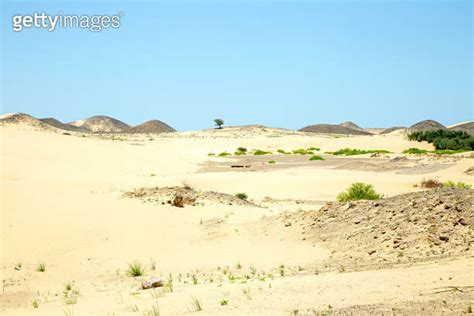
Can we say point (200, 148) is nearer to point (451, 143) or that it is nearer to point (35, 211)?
point (451, 143)

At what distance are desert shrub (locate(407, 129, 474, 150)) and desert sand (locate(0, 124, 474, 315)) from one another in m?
23.4

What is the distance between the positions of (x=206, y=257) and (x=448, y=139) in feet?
154

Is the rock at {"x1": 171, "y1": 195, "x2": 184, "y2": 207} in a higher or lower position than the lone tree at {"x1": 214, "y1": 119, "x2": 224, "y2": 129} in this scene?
lower

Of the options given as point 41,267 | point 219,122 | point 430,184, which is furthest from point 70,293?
point 219,122

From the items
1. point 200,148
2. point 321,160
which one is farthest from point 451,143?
point 200,148

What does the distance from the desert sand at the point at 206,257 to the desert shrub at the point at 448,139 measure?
921 inches

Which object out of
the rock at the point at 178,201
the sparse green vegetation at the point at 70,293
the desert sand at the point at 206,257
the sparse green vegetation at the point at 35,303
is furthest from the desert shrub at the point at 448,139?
the sparse green vegetation at the point at 35,303

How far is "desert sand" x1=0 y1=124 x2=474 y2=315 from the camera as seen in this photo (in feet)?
28.0

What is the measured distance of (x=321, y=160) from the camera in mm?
45094

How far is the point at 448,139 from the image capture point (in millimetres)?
56250

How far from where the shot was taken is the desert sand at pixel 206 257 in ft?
28.0

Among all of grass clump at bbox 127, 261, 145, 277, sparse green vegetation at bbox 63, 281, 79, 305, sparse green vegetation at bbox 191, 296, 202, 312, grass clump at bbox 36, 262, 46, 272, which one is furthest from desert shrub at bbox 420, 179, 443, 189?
sparse green vegetation at bbox 191, 296, 202, 312

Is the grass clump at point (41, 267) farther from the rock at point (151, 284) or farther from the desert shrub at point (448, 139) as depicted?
the desert shrub at point (448, 139)

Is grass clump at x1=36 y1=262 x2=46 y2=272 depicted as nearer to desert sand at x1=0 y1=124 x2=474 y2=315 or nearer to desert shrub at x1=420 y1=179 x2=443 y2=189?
desert sand at x1=0 y1=124 x2=474 y2=315
